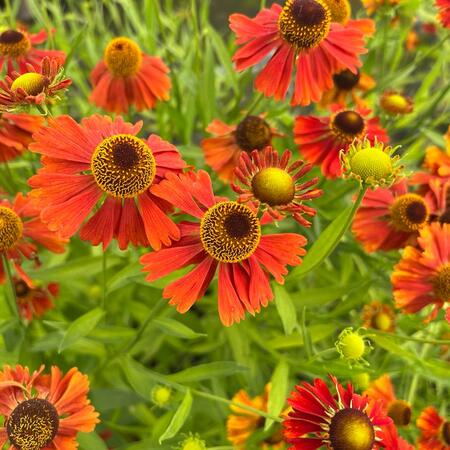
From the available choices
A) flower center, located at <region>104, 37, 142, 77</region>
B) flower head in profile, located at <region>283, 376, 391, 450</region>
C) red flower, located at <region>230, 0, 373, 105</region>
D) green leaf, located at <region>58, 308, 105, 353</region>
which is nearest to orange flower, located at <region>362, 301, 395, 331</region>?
flower head in profile, located at <region>283, 376, 391, 450</region>

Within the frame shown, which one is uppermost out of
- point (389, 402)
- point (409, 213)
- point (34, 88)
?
point (34, 88)

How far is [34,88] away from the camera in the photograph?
2.63 feet

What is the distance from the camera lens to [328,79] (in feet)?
3.80

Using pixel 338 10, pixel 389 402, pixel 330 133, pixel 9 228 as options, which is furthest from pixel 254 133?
pixel 389 402

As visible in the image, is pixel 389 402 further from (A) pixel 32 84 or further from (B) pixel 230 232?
(A) pixel 32 84

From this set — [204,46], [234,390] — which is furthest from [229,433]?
[204,46]

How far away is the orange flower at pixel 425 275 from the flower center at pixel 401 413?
235mm

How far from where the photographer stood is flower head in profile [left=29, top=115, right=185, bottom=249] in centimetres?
79

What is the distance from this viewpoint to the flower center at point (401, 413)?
3.83ft

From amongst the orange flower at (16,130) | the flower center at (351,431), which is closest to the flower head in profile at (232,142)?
the orange flower at (16,130)

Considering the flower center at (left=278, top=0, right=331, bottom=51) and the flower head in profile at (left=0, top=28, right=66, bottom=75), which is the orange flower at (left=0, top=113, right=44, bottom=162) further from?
the flower center at (left=278, top=0, right=331, bottom=51)

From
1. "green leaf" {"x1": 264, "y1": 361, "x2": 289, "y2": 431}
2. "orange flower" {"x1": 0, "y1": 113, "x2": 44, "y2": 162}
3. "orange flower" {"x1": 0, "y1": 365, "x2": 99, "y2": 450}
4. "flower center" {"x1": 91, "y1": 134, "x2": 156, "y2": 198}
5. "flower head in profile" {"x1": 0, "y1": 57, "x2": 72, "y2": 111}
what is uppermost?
"flower head in profile" {"x1": 0, "y1": 57, "x2": 72, "y2": 111}

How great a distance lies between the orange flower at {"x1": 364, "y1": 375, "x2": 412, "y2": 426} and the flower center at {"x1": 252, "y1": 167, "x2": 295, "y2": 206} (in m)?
0.55

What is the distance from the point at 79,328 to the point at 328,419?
48cm
